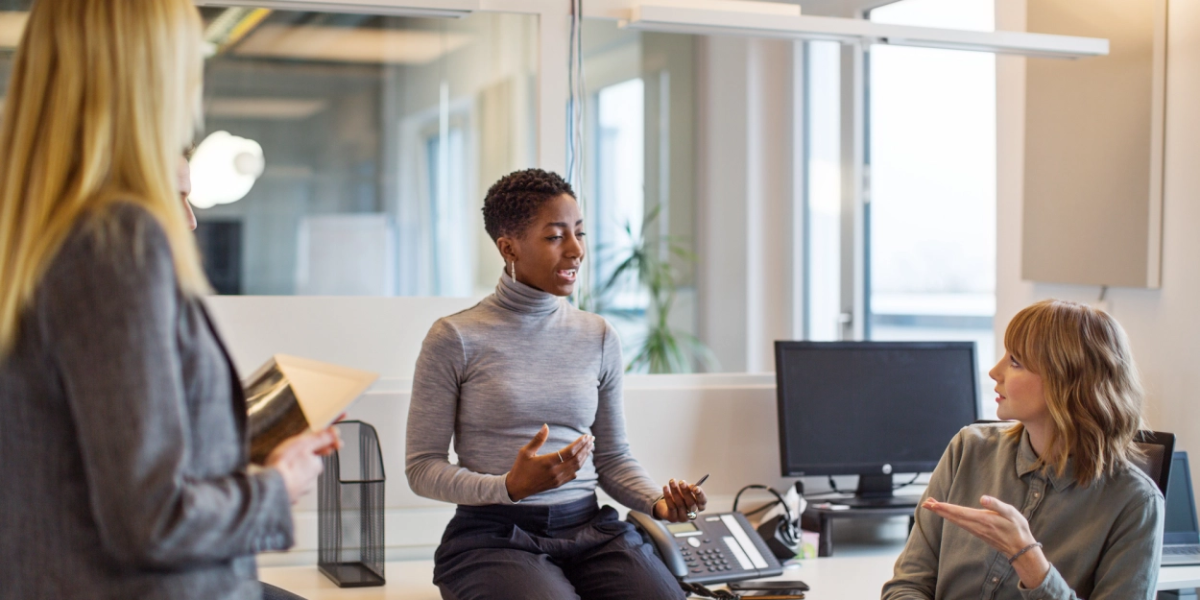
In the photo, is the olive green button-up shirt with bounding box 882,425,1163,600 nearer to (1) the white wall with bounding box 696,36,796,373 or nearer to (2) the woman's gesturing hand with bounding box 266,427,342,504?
(2) the woman's gesturing hand with bounding box 266,427,342,504

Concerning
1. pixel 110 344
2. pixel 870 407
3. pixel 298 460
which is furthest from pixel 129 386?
pixel 870 407

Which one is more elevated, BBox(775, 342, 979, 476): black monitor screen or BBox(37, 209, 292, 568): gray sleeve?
BBox(37, 209, 292, 568): gray sleeve

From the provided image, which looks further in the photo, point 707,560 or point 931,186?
point 931,186

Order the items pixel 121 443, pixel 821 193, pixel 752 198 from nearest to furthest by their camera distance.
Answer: pixel 121 443 < pixel 821 193 < pixel 752 198

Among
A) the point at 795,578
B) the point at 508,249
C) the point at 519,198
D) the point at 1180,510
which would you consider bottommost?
the point at 795,578

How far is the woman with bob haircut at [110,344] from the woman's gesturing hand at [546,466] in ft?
2.60

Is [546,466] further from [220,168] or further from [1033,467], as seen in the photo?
[220,168]

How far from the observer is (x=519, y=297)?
7.32ft

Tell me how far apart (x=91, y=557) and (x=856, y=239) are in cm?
352

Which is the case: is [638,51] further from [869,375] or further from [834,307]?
[869,375]

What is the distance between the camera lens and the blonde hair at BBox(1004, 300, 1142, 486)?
180 centimetres

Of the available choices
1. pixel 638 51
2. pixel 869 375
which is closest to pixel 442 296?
pixel 869 375

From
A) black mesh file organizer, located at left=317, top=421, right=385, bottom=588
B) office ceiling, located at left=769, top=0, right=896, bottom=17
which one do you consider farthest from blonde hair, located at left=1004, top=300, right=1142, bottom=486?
office ceiling, located at left=769, top=0, right=896, bottom=17

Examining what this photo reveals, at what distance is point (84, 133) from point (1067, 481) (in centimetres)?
162
